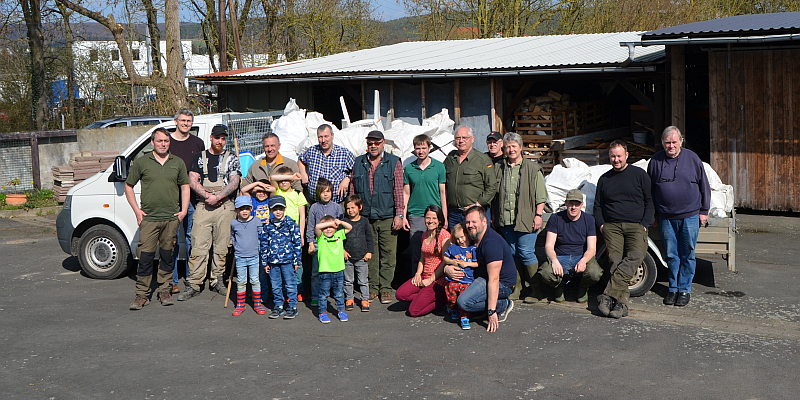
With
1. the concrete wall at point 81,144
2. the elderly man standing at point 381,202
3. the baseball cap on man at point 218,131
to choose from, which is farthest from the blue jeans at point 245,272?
the concrete wall at point 81,144

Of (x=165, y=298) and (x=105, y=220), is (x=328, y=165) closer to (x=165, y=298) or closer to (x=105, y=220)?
(x=165, y=298)

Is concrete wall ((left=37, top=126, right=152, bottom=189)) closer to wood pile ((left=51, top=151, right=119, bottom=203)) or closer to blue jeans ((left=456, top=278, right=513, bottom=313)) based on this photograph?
wood pile ((left=51, top=151, right=119, bottom=203))

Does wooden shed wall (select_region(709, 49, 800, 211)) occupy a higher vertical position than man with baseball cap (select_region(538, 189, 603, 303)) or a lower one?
higher

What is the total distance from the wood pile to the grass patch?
2.33 feet

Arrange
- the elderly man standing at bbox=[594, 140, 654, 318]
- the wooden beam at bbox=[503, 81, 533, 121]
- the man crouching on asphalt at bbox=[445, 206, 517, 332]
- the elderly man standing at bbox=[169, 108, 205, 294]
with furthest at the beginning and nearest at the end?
the wooden beam at bbox=[503, 81, 533, 121] → the elderly man standing at bbox=[169, 108, 205, 294] → the elderly man standing at bbox=[594, 140, 654, 318] → the man crouching on asphalt at bbox=[445, 206, 517, 332]

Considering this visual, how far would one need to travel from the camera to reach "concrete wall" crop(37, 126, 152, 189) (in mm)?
17406

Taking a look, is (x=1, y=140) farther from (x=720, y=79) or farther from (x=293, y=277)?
(x=720, y=79)

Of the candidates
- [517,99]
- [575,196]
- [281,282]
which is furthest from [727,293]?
[517,99]

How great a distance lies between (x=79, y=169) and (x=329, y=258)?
362 inches

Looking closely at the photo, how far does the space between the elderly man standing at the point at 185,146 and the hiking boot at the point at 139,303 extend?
0.52 m

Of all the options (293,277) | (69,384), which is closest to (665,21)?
(293,277)

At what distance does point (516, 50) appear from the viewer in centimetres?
1576

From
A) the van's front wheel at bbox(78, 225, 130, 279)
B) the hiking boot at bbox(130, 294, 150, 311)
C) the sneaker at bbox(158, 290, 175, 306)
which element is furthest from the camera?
the van's front wheel at bbox(78, 225, 130, 279)

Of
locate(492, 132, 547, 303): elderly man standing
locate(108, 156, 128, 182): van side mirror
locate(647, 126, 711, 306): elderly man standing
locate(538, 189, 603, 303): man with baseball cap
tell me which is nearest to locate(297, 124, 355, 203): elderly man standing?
locate(492, 132, 547, 303): elderly man standing
